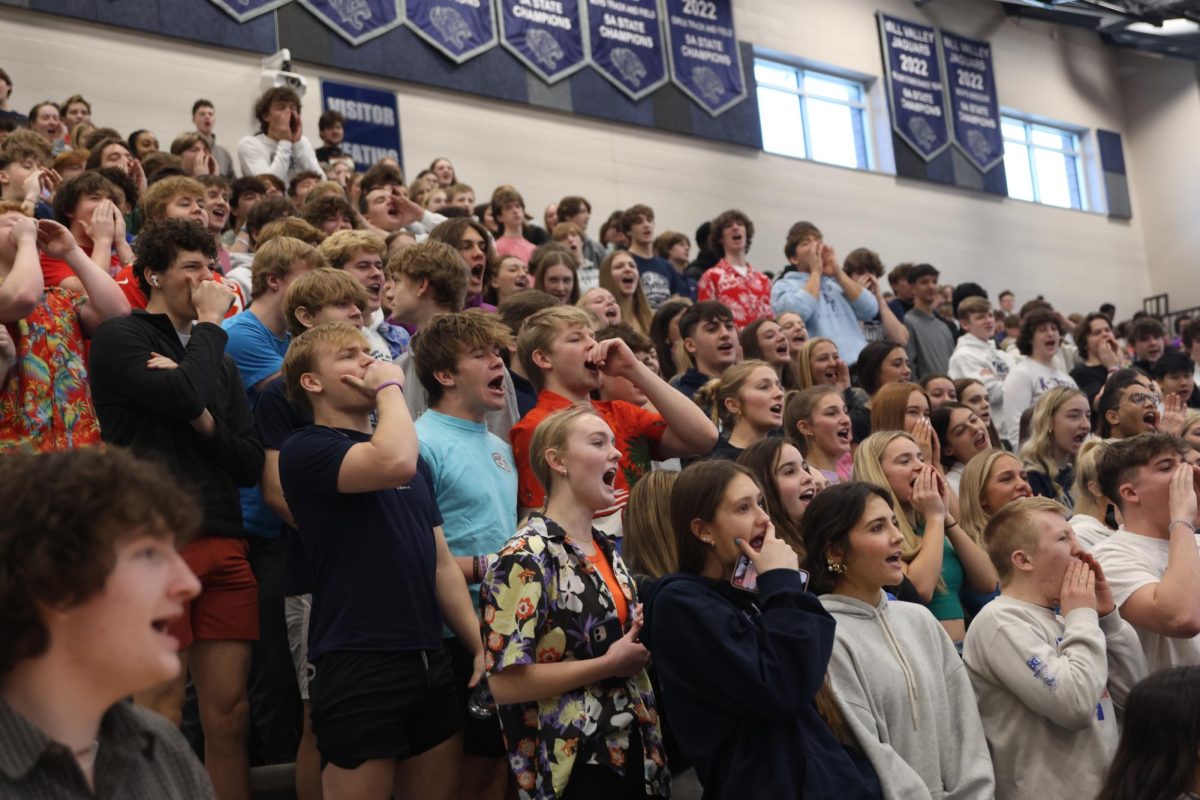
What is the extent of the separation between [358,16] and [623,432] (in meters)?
8.50

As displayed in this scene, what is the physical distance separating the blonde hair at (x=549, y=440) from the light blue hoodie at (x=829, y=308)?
15.5 ft

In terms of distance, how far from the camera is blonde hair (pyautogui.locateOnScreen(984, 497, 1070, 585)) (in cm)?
358

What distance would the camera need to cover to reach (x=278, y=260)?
4.12 m

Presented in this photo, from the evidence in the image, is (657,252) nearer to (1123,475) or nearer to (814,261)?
(814,261)

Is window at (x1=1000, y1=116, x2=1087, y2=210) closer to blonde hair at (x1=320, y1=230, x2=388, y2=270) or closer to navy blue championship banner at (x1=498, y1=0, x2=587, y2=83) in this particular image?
navy blue championship banner at (x1=498, y1=0, x2=587, y2=83)

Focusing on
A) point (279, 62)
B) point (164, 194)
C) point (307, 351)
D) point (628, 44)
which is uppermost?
point (628, 44)

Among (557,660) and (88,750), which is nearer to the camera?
(88,750)

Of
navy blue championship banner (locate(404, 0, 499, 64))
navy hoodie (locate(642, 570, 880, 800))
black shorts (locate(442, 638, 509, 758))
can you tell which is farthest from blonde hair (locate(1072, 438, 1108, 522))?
navy blue championship banner (locate(404, 0, 499, 64))

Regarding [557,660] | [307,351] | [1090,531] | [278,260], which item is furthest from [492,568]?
[1090,531]

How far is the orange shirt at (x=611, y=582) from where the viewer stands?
3.01 m

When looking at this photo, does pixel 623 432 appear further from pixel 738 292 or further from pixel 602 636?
pixel 738 292

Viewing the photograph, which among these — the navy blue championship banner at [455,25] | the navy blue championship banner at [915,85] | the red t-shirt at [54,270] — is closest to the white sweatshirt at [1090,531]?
the red t-shirt at [54,270]

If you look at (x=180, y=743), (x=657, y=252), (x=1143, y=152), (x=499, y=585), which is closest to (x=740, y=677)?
(x=499, y=585)

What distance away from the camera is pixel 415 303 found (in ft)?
14.7
